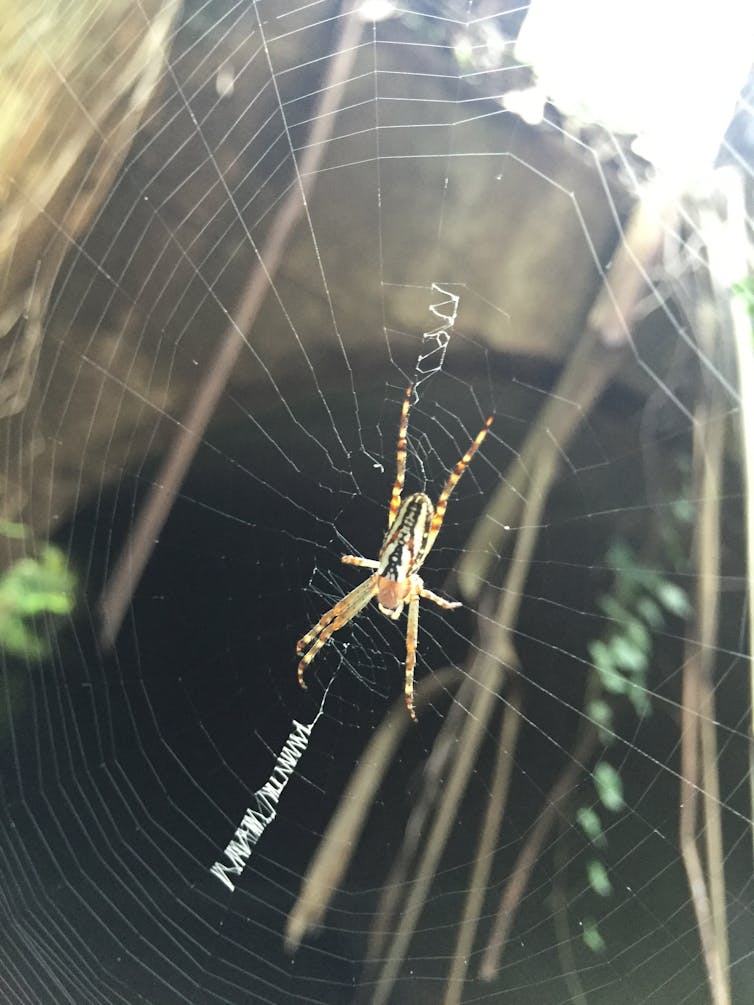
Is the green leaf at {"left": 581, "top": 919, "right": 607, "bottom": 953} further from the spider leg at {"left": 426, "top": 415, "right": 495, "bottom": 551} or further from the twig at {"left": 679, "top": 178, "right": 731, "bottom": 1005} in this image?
the spider leg at {"left": 426, "top": 415, "right": 495, "bottom": 551}

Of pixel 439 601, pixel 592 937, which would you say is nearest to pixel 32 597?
pixel 439 601

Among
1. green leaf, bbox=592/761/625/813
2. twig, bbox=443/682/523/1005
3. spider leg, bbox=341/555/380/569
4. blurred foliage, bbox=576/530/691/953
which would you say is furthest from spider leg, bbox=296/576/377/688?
green leaf, bbox=592/761/625/813

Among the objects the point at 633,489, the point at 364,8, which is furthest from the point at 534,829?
the point at 364,8

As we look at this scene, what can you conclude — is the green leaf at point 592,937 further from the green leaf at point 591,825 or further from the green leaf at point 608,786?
the green leaf at point 608,786

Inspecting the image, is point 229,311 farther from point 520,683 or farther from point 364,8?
point 520,683

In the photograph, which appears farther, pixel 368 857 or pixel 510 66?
pixel 368 857

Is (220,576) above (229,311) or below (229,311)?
below

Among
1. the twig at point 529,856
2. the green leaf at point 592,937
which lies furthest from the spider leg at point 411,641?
the green leaf at point 592,937
